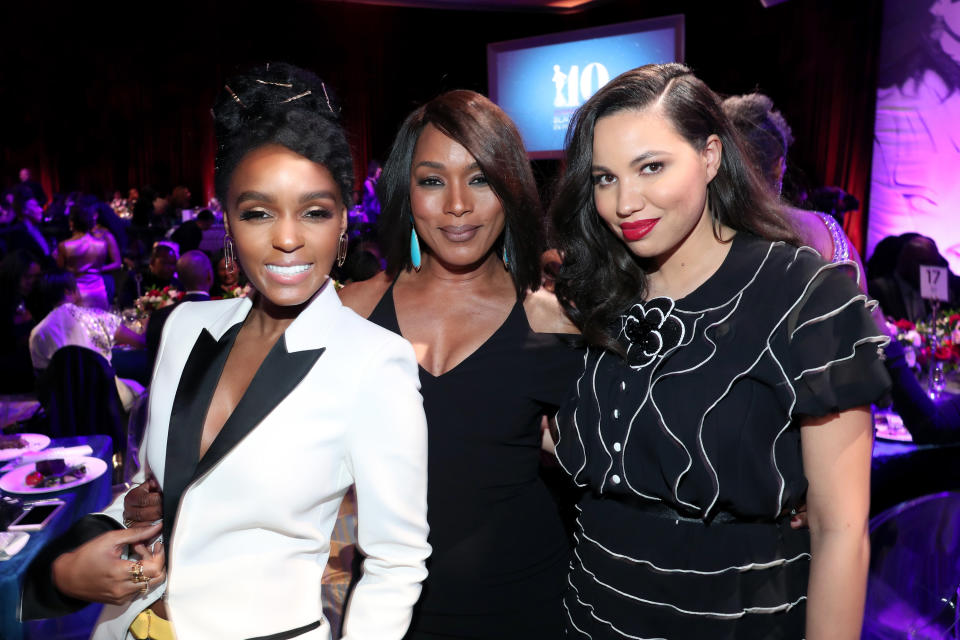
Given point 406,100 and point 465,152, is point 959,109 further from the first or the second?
point 406,100

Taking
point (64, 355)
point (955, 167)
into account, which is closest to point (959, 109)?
point (955, 167)

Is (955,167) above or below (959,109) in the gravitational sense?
below

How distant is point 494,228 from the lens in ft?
6.02

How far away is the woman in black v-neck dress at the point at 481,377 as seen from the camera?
5.65 ft

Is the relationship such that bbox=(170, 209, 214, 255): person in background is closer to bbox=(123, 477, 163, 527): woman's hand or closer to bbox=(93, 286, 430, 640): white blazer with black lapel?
bbox=(123, 477, 163, 527): woman's hand

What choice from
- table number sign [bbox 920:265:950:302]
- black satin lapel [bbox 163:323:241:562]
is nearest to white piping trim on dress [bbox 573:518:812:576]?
black satin lapel [bbox 163:323:241:562]

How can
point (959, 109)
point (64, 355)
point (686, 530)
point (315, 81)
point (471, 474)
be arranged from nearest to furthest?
point (315, 81) < point (686, 530) < point (471, 474) < point (64, 355) < point (959, 109)

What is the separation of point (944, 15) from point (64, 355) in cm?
768

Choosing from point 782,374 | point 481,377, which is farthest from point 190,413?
point 782,374

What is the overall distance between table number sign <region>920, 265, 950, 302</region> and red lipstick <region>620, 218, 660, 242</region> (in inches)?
119

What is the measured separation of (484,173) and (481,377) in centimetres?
47

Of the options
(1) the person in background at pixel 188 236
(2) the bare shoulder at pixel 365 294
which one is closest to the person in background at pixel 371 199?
(1) the person in background at pixel 188 236

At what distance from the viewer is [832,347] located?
1306 millimetres

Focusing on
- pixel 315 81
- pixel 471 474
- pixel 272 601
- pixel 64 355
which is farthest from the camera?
pixel 64 355
